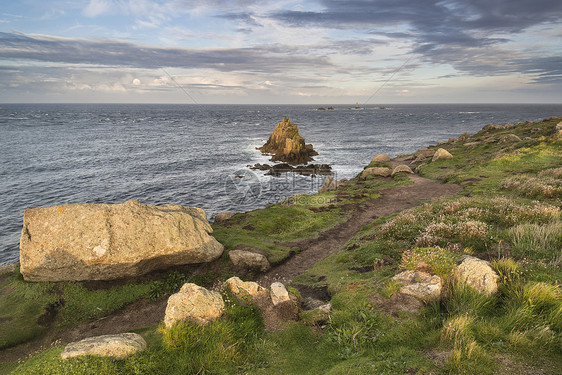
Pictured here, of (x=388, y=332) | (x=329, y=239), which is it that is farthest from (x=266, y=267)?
(x=388, y=332)

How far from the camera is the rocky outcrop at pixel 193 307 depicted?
931 cm

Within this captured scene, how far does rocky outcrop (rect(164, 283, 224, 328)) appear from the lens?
931 centimetres

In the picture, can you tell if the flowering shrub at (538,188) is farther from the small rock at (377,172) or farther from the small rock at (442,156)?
the small rock at (442,156)

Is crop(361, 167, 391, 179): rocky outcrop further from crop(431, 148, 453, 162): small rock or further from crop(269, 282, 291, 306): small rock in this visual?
crop(269, 282, 291, 306): small rock

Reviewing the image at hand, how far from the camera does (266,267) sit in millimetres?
18250

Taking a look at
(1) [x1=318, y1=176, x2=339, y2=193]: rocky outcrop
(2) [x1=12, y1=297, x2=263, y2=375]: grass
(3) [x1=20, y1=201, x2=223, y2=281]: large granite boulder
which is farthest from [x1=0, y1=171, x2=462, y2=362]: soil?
(1) [x1=318, y1=176, x2=339, y2=193]: rocky outcrop

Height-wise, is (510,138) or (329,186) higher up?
(510,138)

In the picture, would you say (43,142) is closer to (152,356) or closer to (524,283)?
(152,356)

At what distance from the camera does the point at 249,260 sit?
18.0 m

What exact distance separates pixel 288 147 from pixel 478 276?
62090mm

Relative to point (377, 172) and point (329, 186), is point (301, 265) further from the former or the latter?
point (377, 172)

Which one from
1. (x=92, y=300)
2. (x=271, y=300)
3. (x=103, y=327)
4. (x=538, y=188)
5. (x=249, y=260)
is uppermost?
(x=538, y=188)

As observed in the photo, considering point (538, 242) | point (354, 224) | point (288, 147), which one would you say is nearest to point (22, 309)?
point (354, 224)

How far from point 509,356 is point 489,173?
33168mm
